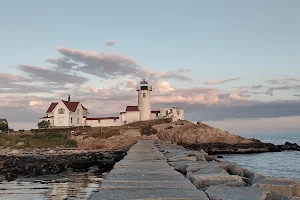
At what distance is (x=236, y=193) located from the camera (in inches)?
211

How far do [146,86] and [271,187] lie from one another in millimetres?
55190

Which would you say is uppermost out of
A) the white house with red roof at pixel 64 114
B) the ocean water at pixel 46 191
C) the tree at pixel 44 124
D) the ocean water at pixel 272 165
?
the white house with red roof at pixel 64 114

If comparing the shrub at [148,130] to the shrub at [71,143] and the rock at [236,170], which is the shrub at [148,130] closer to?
the shrub at [71,143]

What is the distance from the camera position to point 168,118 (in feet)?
182

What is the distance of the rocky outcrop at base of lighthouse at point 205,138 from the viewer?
151ft

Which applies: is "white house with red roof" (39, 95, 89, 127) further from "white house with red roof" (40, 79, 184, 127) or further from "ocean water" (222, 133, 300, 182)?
"ocean water" (222, 133, 300, 182)

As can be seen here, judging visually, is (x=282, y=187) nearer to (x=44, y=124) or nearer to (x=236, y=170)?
(x=236, y=170)

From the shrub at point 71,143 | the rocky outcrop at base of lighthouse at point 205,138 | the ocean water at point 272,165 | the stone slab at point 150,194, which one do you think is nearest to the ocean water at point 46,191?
the stone slab at point 150,194

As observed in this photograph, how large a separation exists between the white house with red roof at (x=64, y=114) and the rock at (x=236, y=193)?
171 ft

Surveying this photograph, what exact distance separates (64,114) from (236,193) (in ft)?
173

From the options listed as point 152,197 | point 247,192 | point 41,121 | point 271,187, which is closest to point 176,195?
point 152,197

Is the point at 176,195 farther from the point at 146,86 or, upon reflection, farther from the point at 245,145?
the point at 146,86

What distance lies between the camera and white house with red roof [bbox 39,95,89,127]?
183 ft

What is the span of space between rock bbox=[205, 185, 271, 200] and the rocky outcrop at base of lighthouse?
129 feet
